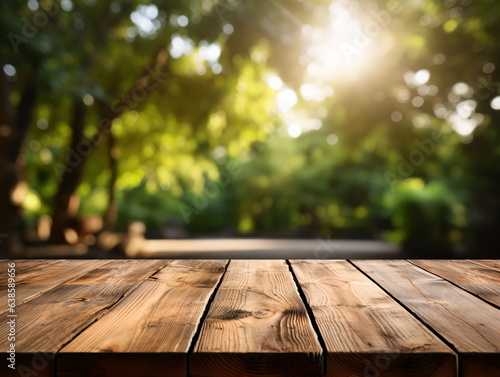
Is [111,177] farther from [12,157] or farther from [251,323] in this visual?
[251,323]

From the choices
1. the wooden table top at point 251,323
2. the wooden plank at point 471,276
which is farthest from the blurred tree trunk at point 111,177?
the wooden plank at point 471,276

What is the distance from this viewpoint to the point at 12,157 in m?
9.03

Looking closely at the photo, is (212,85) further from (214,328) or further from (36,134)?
(214,328)

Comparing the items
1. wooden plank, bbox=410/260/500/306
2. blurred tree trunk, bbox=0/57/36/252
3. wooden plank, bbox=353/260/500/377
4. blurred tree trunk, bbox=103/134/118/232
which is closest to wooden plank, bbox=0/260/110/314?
wooden plank, bbox=353/260/500/377

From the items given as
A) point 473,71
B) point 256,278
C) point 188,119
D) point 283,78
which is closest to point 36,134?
point 188,119

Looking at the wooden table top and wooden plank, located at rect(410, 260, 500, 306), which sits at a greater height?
the wooden table top

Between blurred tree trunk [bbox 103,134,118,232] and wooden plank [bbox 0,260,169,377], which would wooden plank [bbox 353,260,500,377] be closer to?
wooden plank [bbox 0,260,169,377]

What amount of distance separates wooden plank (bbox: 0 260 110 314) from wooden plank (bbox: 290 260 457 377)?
0.91m

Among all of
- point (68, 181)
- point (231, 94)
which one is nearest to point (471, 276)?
point (231, 94)

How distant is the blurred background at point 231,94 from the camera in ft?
26.5

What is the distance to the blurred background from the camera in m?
8.08

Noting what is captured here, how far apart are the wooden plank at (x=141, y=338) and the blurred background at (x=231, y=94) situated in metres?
6.42

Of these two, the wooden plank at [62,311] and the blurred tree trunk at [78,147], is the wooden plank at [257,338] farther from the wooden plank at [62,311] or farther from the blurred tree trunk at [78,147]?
the blurred tree trunk at [78,147]

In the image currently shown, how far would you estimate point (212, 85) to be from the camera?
11.0 metres
